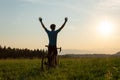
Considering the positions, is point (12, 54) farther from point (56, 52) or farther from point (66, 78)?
point (66, 78)

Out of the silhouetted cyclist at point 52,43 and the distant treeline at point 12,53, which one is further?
the distant treeline at point 12,53

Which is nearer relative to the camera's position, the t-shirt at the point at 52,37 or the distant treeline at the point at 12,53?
the t-shirt at the point at 52,37

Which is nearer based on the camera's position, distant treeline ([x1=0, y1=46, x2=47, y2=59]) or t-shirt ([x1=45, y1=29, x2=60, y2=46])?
t-shirt ([x1=45, y1=29, x2=60, y2=46])

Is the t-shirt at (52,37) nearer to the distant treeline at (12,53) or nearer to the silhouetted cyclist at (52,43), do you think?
the silhouetted cyclist at (52,43)

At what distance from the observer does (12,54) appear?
6356 centimetres

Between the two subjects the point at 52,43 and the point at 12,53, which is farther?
the point at 12,53

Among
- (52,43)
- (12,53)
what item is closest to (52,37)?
(52,43)

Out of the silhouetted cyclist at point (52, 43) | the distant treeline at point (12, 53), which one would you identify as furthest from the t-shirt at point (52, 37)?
the distant treeline at point (12, 53)

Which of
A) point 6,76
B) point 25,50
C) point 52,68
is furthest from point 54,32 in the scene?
point 25,50

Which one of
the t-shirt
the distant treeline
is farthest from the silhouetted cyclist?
the distant treeline

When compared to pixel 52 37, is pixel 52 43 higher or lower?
lower

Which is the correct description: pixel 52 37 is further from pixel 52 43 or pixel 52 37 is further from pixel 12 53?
pixel 12 53

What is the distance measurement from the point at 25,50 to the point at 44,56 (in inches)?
1929

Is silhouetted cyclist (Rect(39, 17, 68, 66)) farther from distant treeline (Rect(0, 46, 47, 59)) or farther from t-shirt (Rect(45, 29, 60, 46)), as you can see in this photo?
distant treeline (Rect(0, 46, 47, 59))
